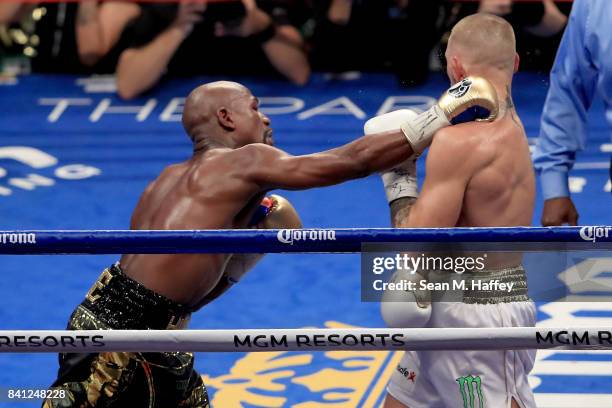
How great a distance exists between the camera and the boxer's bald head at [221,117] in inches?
140

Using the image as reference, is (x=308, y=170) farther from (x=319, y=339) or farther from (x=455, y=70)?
(x=319, y=339)

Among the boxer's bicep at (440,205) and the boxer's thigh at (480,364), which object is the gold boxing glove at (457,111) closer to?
the boxer's bicep at (440,205)

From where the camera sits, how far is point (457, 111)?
10.5 ft

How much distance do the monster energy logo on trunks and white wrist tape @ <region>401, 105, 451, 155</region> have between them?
0.63 metres

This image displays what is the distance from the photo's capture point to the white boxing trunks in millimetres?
3295

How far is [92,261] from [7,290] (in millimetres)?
467

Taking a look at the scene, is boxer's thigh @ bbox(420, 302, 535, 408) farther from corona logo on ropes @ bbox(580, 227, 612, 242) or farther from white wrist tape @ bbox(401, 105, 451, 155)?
corona logo on ropes @ bbox(580, 227, 612, 242)

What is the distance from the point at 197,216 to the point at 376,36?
466 cm

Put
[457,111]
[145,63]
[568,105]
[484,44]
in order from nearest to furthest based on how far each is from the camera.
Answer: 1. [457,111]
2. [484,44]
3. [568,105]
4. [145,63]

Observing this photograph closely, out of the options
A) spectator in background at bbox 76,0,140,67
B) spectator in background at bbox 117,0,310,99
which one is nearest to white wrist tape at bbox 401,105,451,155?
spectator in background at bbox 117,0,310,99

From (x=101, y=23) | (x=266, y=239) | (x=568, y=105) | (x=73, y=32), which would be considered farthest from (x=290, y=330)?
(x=73, y=32)

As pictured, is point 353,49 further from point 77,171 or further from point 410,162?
point 410,162

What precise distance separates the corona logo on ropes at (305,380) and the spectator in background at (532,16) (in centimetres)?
255

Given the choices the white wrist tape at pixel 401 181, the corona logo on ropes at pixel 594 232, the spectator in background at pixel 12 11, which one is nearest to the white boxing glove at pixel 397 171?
the white wrist tape at pixel 401 181
